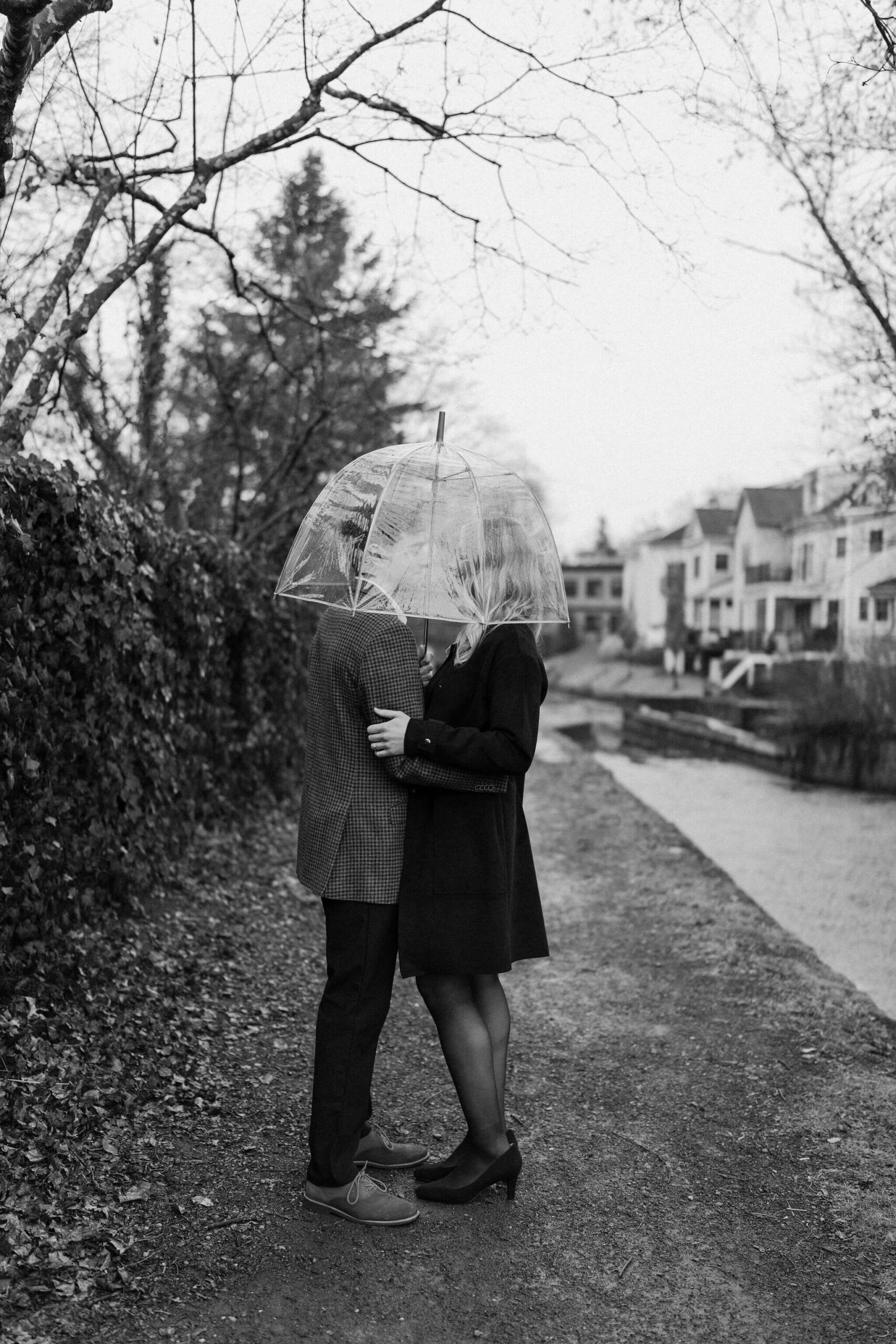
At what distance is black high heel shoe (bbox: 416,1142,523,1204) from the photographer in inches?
139

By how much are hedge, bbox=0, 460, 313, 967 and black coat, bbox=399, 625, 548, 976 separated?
1.82 m

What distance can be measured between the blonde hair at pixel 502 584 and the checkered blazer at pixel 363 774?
19cm

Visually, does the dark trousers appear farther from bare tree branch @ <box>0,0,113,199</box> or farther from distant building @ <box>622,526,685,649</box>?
Answer: distant building @ <box>622,526,685,649</box>

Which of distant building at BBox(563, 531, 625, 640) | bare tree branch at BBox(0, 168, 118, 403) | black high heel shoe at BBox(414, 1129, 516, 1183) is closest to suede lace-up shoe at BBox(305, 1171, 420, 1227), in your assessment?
black high heel shoe at BBox(414, 1129, 516, 1183)

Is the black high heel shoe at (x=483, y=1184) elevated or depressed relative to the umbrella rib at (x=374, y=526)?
depressed

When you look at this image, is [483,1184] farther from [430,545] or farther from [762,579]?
[762,579]

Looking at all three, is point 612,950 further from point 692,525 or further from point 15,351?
point 692,525

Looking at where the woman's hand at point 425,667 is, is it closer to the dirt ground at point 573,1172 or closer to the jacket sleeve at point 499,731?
the jacket sleeve at point 499,731

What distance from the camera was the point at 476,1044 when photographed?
350cm

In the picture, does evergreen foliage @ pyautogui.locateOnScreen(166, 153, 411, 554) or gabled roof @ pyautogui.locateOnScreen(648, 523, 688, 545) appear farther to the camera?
gabled roof @ pyautogui.locateOnScreen(648, 523, 688, 545)

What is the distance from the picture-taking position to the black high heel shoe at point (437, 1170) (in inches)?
144

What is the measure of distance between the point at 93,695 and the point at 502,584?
258 cm

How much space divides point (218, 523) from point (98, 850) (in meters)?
7.42

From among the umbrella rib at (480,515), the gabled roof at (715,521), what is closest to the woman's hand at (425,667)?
the umbrella rib at (480,515)
